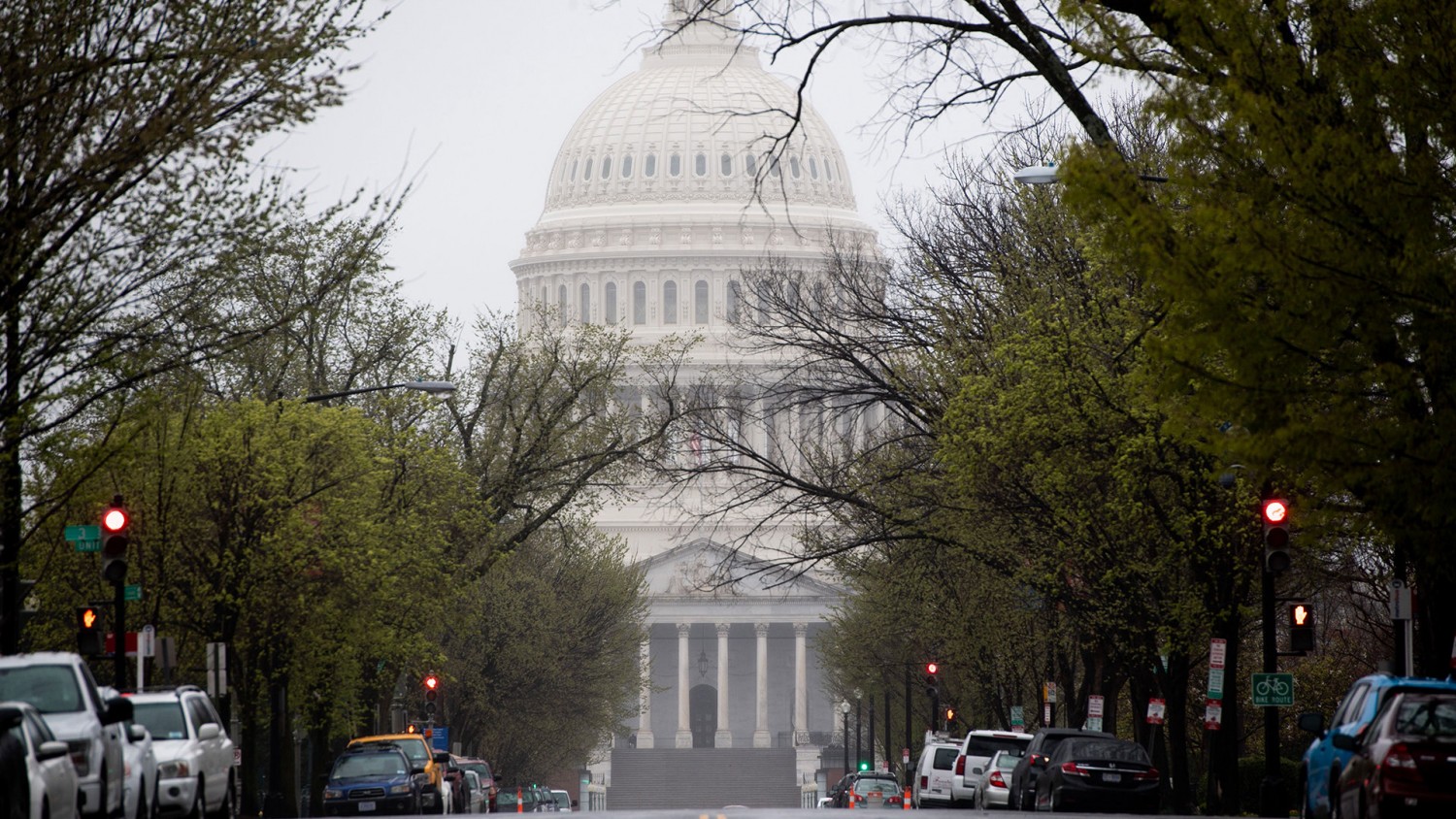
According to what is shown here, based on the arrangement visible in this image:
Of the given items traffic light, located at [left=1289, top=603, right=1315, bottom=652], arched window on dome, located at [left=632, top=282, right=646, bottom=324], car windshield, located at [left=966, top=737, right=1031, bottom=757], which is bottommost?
car windshield, located at [left=966, top=737, right=1031, bottom=757]

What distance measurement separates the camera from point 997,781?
36875 mm

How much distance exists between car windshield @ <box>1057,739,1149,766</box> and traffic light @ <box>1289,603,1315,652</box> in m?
2.95

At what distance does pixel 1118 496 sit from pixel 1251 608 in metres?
3.20

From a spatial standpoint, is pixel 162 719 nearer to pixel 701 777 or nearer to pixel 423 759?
pixel 423 759

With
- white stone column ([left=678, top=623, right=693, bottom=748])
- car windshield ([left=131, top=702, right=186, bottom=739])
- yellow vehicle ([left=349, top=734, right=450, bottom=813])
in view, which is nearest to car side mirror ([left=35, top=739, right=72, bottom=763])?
car windshield ([left=131, top=702, right=186, bottom=739])

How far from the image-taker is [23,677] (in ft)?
62.0

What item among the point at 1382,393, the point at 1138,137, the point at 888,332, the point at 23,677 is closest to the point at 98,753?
the point at 23,677

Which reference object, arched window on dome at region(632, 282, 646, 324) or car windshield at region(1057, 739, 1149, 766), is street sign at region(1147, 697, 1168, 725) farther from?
arched window on dome at region(632, 282, 646, 324)

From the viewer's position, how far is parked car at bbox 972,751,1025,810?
36719 millimetres

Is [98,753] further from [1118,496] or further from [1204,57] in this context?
[1118,496]

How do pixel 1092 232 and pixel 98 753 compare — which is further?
pixel 1092 232

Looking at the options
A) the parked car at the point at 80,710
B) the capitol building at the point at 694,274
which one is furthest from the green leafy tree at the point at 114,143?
the capitol building at the point at 694,274

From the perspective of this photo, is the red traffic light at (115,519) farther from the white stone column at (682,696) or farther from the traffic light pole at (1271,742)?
the white stone column at (682,696)

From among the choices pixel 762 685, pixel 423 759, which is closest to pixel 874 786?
pixel 423 759
